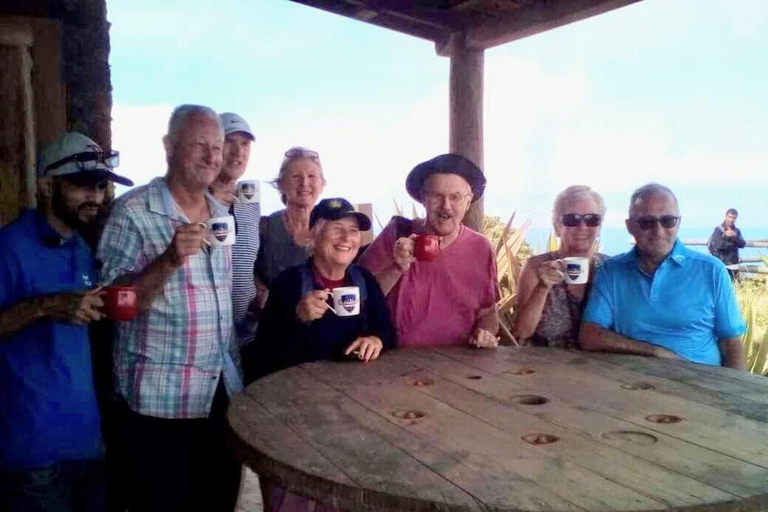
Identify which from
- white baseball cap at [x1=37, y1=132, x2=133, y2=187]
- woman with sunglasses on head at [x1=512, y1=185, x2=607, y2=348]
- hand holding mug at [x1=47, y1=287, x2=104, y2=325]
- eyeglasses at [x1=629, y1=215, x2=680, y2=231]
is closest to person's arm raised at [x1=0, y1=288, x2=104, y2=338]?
hand holding mug at [x1=47, y1=287, x2=104, y2=325]

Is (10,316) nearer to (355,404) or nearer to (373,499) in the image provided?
(355,404)

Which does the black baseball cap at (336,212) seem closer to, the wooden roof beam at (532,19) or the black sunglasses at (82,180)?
the black sunglasses at (82,180)

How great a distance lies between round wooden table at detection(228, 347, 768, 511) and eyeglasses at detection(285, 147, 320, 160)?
114 cm

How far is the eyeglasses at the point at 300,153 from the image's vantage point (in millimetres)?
3215

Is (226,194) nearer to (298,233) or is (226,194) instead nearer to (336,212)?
(298,233)

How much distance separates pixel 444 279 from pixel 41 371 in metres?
1.55

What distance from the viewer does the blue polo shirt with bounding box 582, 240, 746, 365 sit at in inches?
111

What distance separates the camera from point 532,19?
14.8 feet

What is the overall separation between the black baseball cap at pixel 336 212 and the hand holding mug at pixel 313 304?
13.1 inches

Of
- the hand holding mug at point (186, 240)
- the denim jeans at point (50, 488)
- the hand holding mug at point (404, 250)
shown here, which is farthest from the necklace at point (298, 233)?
the denim jeans at point (50, 488)

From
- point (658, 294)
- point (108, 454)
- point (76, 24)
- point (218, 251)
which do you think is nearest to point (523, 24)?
point (658, 294)

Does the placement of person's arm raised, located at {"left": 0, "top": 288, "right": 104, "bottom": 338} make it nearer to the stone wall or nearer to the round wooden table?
the round wooden table

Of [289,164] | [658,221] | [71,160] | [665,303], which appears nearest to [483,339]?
[665,303]

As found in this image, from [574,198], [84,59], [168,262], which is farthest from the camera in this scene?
[84,59]
